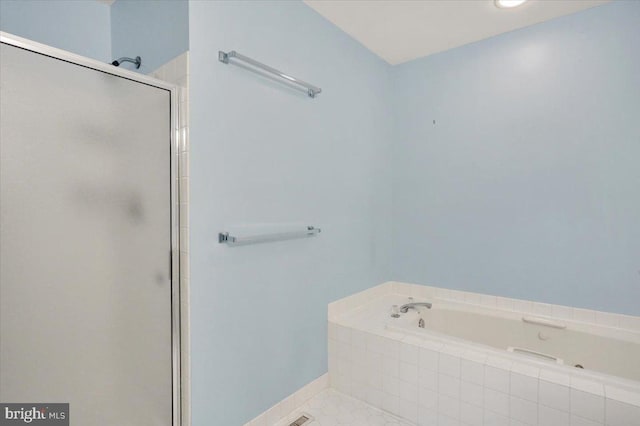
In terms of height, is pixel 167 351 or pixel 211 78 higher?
pixel 211 78

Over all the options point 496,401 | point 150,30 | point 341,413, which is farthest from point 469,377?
point 150,30

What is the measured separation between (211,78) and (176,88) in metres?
0.16

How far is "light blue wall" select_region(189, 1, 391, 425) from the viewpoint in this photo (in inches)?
55.4

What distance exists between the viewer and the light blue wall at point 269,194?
1406mm

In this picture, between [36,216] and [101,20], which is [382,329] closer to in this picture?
[36,216]

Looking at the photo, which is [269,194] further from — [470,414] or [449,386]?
[470,414]

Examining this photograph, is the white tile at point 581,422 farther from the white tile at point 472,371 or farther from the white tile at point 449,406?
the white tile at point 449,406

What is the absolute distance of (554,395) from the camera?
138 centimetres

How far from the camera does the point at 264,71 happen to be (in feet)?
5.31

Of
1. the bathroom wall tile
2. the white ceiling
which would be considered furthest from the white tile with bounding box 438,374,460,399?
the white ceiling

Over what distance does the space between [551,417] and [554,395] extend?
0.09m

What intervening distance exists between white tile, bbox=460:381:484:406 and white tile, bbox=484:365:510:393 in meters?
0.05

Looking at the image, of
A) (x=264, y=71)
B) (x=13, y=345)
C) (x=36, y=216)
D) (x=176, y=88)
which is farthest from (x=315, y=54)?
(x=13, y=345)

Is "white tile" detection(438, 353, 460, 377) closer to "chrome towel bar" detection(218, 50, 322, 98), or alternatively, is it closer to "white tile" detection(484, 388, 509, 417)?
"white tile" detection(484, 388, 509, 417)
